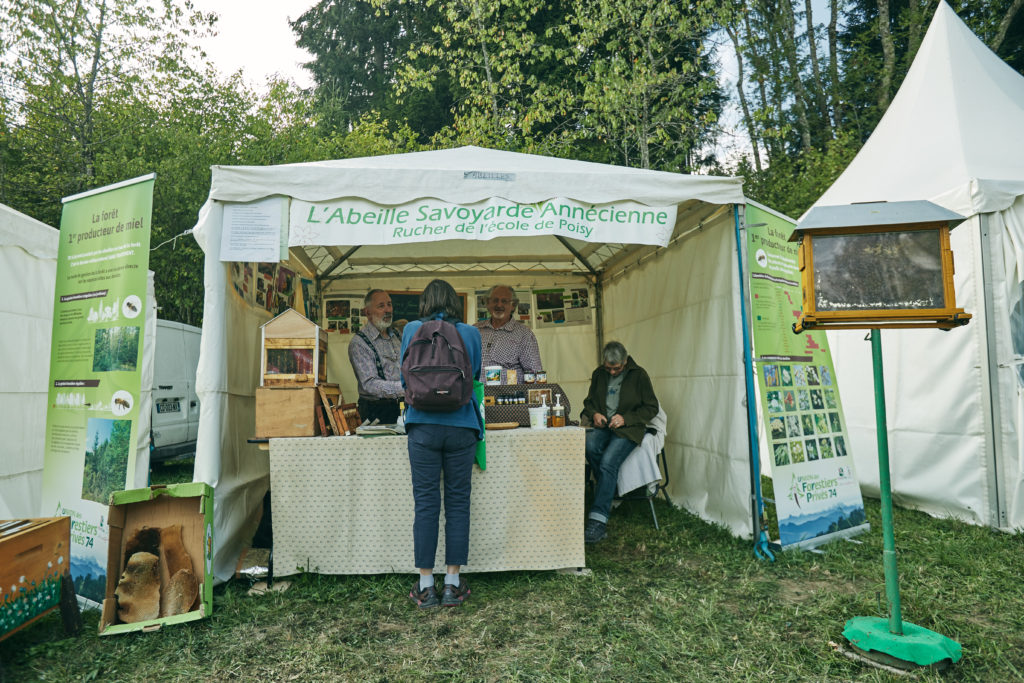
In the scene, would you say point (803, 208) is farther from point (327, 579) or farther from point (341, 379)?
point (327, 579)

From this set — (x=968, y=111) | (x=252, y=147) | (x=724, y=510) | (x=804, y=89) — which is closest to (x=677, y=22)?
(x=804, y=89)

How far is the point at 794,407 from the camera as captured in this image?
13.5 feet

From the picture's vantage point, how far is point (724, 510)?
4367 mm

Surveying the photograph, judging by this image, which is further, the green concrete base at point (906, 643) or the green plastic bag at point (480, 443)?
the green plastic bag at point (480, 443)

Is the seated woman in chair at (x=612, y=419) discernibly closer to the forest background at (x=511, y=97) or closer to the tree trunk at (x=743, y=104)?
the forest background at (x=511, y=97)

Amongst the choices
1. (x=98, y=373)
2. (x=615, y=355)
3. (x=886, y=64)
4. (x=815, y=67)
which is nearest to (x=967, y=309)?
(x=615, y=355)

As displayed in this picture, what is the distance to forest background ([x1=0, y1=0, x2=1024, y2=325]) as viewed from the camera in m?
11.0

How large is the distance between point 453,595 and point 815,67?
1536cm

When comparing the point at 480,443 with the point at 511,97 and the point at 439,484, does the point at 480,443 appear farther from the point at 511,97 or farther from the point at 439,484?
the point at 511,97

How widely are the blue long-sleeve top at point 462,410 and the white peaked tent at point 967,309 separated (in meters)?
3.69

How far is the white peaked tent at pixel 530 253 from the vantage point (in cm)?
353

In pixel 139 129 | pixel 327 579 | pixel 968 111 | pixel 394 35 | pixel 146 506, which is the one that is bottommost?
pixel 327 579

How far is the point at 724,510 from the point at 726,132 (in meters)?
11.2

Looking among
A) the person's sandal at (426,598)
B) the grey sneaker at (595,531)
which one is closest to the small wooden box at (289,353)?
the person's sandal at (426,598)
